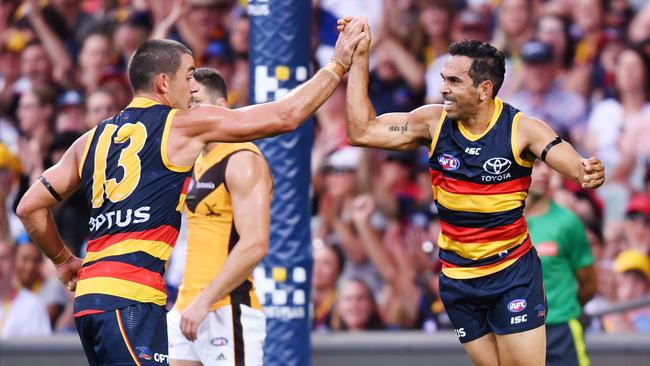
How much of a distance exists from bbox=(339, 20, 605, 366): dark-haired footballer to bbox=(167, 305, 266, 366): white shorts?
1.11m

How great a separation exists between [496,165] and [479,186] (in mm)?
151

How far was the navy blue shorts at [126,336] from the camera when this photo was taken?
5211 millimetres

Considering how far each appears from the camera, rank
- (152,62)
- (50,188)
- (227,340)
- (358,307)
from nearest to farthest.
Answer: (152,62) < (50,188) < (227,340) < (358,307)

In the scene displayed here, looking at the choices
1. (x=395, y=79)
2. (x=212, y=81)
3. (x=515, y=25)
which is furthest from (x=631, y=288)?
(x=212, y=81)

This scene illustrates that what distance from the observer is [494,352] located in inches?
247

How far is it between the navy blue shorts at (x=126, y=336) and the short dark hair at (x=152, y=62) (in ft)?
3.69

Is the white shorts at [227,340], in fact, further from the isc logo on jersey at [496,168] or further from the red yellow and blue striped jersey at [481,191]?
the isc logo on jersey at [496,168]

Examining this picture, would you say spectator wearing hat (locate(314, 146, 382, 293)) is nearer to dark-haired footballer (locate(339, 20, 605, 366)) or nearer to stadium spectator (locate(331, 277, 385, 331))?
Answer: stadium spectator (locate(331, 277, 385, 331))

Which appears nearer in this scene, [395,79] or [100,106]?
[395,79]

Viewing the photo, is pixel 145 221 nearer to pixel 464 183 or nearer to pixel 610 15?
pixel 464 183

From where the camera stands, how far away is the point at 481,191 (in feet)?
20.0

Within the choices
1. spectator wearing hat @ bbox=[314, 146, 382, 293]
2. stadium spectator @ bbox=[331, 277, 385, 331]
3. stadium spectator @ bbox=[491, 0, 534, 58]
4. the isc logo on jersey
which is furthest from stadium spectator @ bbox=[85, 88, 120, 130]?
the isc logo on jersey

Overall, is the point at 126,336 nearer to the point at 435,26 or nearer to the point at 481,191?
the point at 481,191

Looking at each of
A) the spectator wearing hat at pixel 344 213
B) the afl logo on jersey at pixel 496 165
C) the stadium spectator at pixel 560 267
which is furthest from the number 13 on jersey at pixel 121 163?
the spectator wearing hat at pixel 344 213
